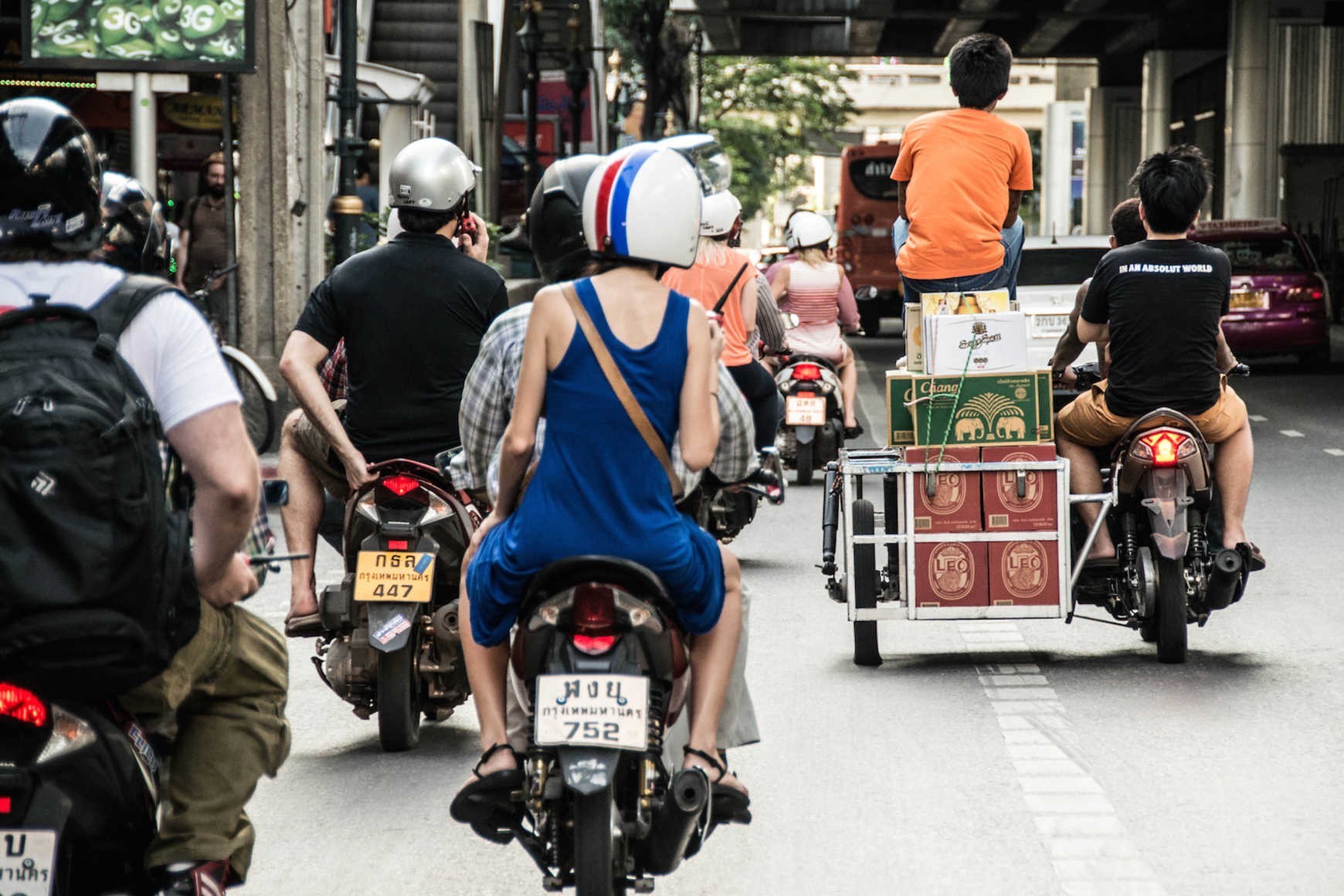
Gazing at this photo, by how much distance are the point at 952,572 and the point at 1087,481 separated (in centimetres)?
74

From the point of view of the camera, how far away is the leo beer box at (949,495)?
24.4 feet

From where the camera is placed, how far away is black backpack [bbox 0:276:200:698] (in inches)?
127

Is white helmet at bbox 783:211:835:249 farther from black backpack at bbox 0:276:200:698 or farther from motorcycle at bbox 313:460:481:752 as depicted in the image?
black backpack at bbox 0:276:200:698

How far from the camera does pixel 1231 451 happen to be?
7.71m

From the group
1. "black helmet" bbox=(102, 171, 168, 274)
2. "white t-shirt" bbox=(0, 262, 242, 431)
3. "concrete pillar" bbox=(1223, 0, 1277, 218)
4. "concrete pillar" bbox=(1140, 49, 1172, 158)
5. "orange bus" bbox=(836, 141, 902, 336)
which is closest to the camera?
"white t-shirt" bbox=(0, 262, 242, 431)

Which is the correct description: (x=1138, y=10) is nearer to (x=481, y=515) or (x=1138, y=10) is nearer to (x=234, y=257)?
(x=234, y=257)

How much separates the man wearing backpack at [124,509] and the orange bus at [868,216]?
35.3 meters

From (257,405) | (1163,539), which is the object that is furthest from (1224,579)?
(257,405)

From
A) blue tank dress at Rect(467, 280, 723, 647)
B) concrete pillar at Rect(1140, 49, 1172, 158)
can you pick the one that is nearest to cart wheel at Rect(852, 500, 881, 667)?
blue tank dress at Rect(467, 280, 723, 647)

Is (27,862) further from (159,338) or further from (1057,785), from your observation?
(1057,785)

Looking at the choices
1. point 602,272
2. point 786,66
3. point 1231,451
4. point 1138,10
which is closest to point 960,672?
point 1231,451

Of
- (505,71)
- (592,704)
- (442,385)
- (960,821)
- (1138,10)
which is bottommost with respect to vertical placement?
(960,821)

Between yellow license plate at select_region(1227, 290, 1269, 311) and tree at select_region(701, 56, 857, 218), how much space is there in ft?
118

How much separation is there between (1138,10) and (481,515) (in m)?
39.3
